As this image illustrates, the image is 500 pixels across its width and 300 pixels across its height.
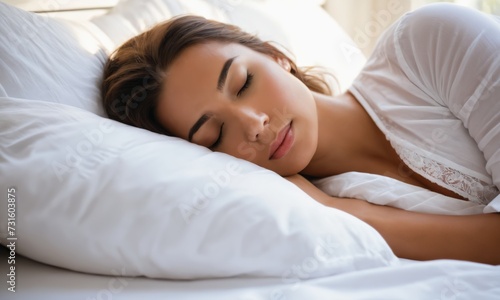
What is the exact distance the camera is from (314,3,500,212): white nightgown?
1.01 metres

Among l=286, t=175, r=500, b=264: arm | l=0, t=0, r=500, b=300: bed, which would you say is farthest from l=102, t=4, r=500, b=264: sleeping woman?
l=0, t=0, r=500, b=300: bed

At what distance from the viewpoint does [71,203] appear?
79 centimetres

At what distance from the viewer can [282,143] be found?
1.08 meters

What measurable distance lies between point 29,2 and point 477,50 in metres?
1.11

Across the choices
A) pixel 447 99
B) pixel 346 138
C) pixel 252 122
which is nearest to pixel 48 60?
pixel 252 122

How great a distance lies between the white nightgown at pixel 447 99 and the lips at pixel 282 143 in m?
0.23

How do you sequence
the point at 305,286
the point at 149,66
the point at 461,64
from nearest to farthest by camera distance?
the point at 305,286
the point at 461,64
the point at 149,66

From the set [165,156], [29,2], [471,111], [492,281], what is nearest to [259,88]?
[165,156]

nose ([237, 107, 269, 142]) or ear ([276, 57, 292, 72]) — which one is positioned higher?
ear ([276, 57, 292, 72])

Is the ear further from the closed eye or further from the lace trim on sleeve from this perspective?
the lace trim on sleeve

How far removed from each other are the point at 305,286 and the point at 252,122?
1.29ft

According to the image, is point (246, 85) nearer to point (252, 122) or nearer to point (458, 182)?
point (252, 122)

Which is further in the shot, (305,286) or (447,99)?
(447,99)

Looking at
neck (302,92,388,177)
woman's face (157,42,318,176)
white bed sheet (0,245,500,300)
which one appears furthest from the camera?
neck (302,92,388,177)
